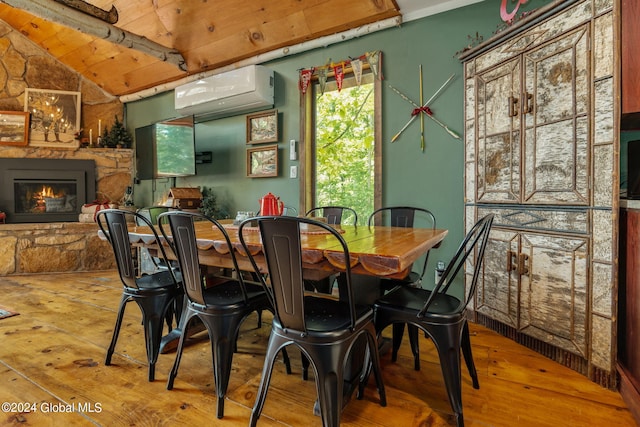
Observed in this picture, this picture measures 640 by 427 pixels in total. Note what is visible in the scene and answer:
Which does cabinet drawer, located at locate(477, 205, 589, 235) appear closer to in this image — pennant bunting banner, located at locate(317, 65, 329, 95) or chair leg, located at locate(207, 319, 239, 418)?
chair leg, located at locate(207, 319, 239, 418)

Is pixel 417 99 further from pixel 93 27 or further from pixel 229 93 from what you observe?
pixel 93 27

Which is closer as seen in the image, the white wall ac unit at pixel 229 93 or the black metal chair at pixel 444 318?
the black metal chair at pixel 444 318

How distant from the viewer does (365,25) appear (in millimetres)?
3158

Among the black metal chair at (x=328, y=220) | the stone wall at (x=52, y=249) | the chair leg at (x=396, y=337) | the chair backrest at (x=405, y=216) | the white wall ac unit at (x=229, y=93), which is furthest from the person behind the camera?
the stone wall at (x=52, y=249)

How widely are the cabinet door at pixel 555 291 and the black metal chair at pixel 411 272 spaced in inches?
24.1

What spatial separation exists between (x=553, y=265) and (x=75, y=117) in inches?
226

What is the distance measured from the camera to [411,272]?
241 cm

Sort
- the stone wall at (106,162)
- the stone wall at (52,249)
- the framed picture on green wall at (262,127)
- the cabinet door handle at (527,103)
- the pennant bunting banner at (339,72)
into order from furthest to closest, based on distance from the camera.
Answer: the stone wall at (106,162), the stone wall at (52,249), the framed picture on green wall at (262,127), the pennant bunting banner at (339,72), the cabinet door handle at (527,103)

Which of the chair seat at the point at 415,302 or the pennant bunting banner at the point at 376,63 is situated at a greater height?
the pennant bunting banner at the point at 376,63

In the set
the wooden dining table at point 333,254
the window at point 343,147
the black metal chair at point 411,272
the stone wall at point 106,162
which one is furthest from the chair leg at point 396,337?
the stone wall at point 106,162

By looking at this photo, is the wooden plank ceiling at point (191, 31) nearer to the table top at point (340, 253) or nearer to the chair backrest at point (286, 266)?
the table top at point (340, 253)

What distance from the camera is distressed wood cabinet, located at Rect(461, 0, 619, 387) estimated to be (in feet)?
5.77

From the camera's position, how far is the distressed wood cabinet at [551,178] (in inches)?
69.3

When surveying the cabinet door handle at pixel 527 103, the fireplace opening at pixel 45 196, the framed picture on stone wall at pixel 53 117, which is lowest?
the fireplace opening at pixel 45 196
